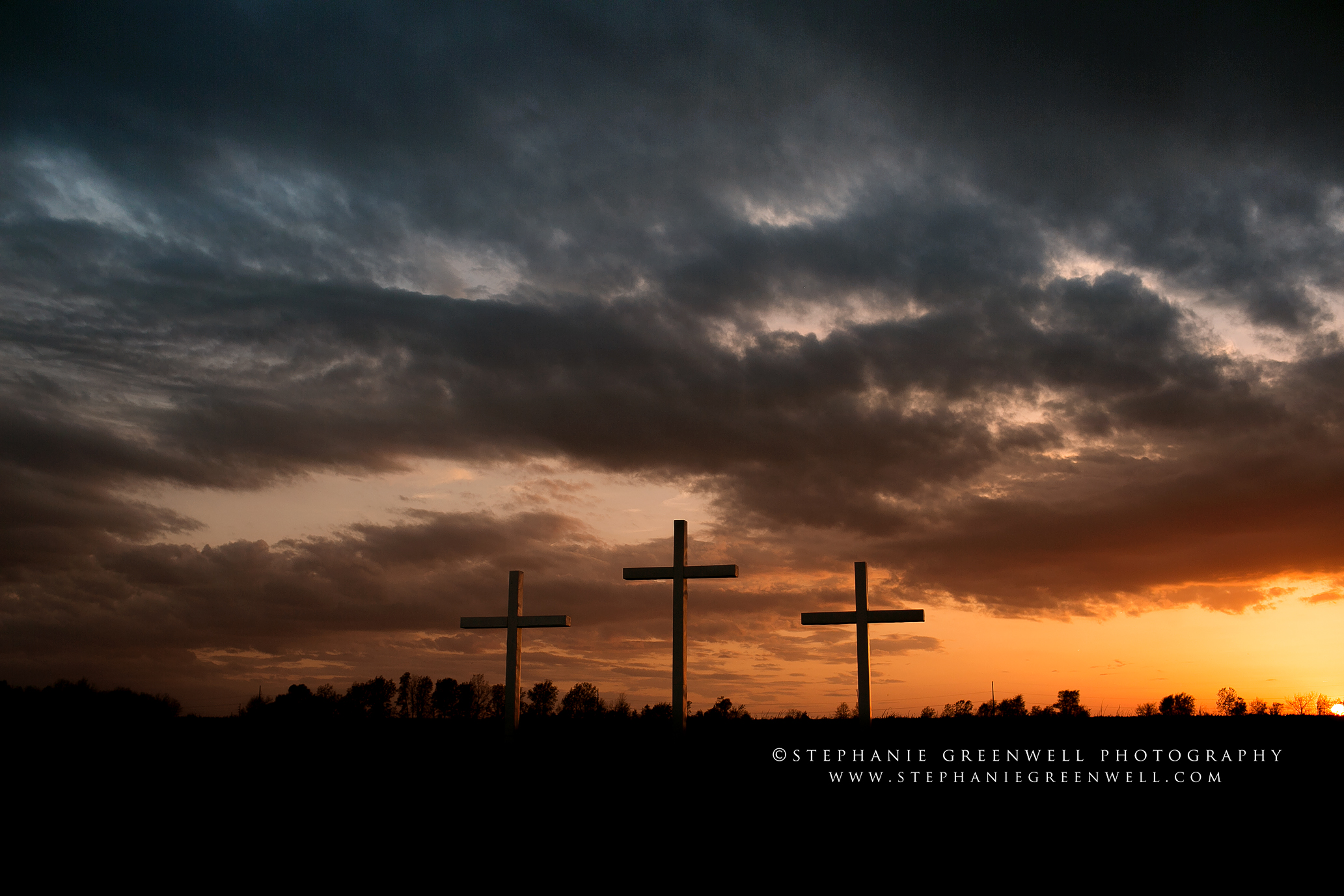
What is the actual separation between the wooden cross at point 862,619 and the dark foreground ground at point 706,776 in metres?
0.78

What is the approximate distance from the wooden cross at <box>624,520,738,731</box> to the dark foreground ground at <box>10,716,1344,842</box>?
3.39 feet

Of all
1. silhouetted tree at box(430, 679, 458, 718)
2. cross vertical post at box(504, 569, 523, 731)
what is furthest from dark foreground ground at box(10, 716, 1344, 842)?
silhouetted tree at box(430, 679, 458, 718)

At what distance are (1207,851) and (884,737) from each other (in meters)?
8.43

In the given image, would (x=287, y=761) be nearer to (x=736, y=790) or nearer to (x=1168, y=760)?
(x=736, y=790)

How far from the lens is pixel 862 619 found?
66.8ft

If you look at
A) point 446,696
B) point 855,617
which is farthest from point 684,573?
point 446,696

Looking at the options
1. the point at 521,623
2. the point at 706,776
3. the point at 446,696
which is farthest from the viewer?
the point at 446,696

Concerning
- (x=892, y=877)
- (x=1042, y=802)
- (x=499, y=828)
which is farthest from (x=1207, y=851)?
(x=499, y=828)

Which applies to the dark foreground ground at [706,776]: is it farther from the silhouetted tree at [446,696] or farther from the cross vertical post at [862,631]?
the silhouetted tree at [446,696]

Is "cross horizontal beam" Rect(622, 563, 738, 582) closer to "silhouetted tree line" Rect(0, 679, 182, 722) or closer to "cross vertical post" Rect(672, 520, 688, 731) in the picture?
"cross vertical post" Rect(672, 520, 688, 731)

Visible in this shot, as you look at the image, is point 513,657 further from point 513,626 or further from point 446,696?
point 446,696

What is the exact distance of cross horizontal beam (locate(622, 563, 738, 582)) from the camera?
19312 mm

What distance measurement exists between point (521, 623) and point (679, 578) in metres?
4.04

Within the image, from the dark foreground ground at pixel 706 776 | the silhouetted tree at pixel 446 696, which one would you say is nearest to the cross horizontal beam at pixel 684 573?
the dark foreground ground at pixel 706 776
